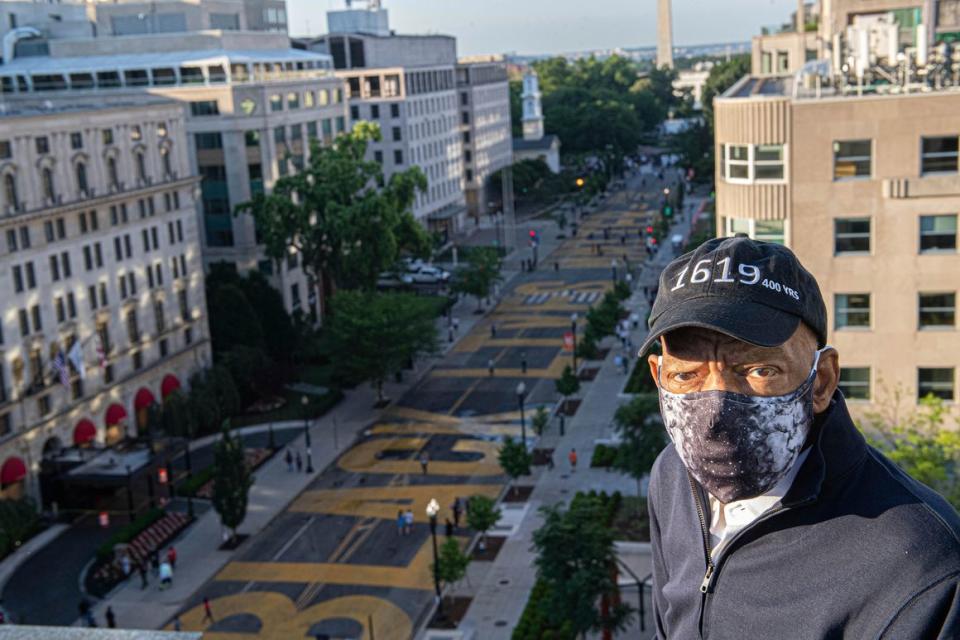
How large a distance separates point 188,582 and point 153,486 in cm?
852

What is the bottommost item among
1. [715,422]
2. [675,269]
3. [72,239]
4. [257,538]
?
[257,538]

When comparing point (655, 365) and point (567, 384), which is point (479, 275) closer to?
point (567, 384)

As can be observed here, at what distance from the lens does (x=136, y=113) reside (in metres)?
61.5

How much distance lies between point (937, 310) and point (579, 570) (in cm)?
1292

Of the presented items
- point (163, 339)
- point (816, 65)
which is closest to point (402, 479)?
point (163, 339)

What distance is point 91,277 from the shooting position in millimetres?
56219

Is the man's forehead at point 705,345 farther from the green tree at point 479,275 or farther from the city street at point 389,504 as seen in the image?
the green tree at point 479,275

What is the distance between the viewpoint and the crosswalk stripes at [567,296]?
8775 cm

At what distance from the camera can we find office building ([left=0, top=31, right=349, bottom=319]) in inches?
2977

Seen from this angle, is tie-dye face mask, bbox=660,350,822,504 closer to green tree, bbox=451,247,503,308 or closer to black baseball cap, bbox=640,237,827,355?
black baseball cap, bbox=640,237,827,355

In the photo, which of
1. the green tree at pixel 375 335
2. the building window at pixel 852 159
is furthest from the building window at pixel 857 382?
the green tree at pixel 375 335

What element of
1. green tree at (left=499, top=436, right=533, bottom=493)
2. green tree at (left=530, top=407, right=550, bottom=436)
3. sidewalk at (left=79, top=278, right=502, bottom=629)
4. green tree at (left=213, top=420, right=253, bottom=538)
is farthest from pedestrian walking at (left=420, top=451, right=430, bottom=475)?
green tree at (left=213, top=420, right=253, bottom=538)

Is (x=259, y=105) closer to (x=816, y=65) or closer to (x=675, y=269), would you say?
(x=816, y=65)

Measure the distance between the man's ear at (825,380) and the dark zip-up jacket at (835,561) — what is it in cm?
4
